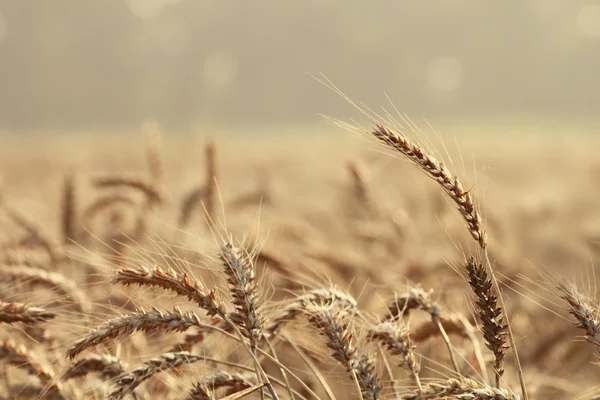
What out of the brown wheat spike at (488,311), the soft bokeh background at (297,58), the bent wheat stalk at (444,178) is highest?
the bent wheat stalk at (444,178)

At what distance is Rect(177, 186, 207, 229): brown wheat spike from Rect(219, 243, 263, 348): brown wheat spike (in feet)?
8.97

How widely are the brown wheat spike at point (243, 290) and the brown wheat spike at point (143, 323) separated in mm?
110

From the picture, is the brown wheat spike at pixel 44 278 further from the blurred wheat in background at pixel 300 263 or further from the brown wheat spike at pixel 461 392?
the brown wheat spike at pixel 461 392

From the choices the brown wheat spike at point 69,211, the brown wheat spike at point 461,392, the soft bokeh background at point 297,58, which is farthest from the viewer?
the soft bokeh background at point 297,58

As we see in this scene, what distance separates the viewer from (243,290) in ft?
4.95

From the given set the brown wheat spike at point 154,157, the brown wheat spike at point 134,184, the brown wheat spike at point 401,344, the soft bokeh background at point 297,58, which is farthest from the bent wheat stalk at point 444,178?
the soft bokeh background at point 297,58

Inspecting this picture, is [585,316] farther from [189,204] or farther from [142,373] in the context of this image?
[189,204]

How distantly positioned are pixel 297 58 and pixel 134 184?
182m

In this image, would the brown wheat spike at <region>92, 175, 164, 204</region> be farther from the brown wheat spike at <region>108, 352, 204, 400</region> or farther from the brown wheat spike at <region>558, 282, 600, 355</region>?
the brown wheat spike at <region>558, 282, 600, 355</region>

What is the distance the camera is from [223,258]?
1.58 metres

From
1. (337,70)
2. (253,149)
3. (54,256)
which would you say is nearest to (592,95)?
(337,70)

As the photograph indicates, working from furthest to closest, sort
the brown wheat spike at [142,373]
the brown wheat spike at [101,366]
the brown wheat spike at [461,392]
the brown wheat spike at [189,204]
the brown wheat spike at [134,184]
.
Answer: the brown wheat spike at [189,204], the brown wheat spike at [134,184], the brown wheat spike at [101,366], the brown wheat spike at [142,373], the brown wheat spike at [461,392]

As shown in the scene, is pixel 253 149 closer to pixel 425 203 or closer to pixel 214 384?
pixel 425 203

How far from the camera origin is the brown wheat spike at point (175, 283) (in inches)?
58.9
